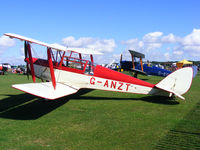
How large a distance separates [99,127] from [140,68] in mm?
14830

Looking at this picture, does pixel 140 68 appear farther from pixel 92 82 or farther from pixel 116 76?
pixel 92 82

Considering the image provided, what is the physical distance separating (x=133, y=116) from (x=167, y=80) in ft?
7.81

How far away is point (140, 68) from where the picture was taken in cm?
1872

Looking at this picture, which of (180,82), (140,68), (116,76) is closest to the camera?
(180,82)

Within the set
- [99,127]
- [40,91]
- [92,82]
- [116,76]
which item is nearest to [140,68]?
[116,76]

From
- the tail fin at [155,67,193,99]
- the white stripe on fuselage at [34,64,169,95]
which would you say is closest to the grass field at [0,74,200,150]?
the tail fin at [155,67,193,99]

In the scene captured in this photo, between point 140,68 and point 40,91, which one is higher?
point 140,68

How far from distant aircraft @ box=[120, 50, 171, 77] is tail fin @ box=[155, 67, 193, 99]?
9948mm

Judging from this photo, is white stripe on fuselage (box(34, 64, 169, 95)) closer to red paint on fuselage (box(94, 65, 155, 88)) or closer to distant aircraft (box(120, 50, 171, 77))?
red paint on fuselage (box(94, 65, 155, 88))

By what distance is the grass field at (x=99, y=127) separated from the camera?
3598 millimetres

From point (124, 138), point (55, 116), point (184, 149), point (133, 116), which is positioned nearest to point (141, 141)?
point (124, 138)

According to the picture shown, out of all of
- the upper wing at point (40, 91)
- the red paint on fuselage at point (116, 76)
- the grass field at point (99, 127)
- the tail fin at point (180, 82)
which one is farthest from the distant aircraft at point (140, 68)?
the upper wing at point (40, 91)

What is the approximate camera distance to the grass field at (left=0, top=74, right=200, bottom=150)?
11.8ft

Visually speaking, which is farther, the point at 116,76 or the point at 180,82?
the point at 116,76
